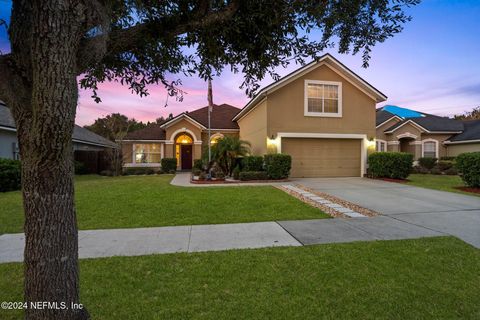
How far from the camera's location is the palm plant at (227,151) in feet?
52.2

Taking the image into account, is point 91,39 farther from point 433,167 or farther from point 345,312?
point 433,167

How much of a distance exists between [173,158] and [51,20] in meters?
19.9

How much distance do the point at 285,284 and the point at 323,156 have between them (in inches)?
555

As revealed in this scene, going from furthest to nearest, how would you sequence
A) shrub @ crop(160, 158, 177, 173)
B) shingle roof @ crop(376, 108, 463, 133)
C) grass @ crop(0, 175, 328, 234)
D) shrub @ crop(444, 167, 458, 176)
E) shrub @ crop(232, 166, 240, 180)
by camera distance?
shingle roof @ crop(376, 108, 463, 133)
shrub @ crop(160, 158, 177, 173)
shrub @ crop(444, 167, 458, 176)
shrub @ crop(232, 166, 240, 180)
grass @ crop(0, 175, 328, 234)

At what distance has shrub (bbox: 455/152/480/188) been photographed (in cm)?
1100

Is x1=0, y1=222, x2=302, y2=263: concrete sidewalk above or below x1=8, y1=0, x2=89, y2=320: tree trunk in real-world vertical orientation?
below

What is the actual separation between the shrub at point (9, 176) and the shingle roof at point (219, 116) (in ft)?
42.6

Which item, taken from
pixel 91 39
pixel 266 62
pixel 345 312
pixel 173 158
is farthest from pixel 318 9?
pixel 173 158

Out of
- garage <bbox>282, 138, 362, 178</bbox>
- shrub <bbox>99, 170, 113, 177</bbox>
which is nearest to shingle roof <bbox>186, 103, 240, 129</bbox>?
shrub <bbox>99, 170, 113, 177</bbox>

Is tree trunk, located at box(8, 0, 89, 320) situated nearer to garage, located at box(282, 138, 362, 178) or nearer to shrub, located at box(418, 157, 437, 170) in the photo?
garage, located at box(282, 138, 362, 178)

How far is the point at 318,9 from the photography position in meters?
3.60

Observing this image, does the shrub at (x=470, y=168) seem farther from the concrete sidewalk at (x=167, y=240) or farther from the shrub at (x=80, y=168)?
the shrub at (x=80, y=168)

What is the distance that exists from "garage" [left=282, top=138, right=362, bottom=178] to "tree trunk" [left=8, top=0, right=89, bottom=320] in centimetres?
1464

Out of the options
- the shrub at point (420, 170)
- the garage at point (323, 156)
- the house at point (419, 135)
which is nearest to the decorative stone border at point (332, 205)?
the garage at point (323, 156)
